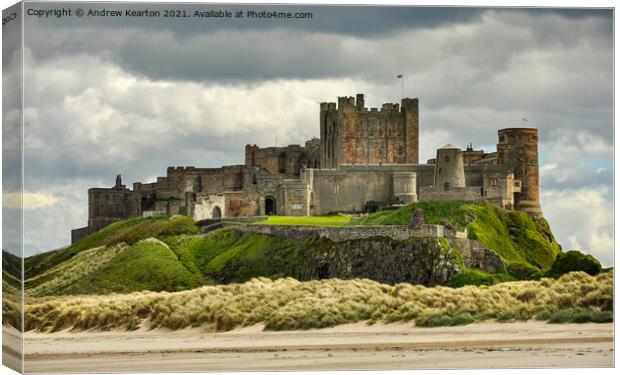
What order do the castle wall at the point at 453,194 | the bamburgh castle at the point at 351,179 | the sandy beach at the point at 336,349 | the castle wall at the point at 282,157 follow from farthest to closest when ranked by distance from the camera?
the castle wall at the point at 282,157
the bamburgh castle at the point at 351,179
the castle wall at the point at 453,194
the sandy beach at the point at 336,349

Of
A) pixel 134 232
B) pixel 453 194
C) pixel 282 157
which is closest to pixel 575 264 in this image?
pixel 453 194

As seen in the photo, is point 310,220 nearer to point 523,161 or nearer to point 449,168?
point 449,168

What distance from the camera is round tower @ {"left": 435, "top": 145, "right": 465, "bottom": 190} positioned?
4778 cm

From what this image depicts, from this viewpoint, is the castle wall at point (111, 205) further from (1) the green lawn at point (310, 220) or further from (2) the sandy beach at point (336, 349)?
(2) the sandy beach at point (336, 349)

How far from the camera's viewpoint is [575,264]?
35.4m

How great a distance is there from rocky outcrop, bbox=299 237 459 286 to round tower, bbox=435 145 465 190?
7385 mm

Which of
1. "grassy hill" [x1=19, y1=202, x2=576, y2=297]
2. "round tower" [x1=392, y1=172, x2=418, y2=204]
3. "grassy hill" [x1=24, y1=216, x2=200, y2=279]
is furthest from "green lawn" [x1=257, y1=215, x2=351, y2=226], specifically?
"grassy hill" [x1=24, y1=216, x2=200, y2=279]

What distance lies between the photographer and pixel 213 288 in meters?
35.7

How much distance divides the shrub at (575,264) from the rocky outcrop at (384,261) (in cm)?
332

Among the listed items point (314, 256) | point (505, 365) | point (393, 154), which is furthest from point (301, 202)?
point (505, 365)

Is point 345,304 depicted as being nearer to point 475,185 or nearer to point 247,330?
point 247,330

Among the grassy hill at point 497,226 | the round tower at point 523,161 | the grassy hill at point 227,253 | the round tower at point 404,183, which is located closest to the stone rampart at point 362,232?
the grassy hill at point 227,253

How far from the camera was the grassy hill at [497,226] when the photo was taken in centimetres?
4175

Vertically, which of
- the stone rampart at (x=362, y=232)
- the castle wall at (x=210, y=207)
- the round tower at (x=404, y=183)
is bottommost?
the stone rampart at (x=362, y=232)
